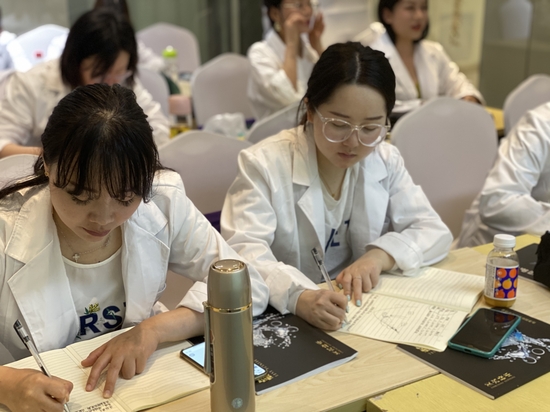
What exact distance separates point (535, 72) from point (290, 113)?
2.83 m

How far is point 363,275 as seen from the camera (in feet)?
4.61

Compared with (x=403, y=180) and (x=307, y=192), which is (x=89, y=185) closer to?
(x=307, y=192)

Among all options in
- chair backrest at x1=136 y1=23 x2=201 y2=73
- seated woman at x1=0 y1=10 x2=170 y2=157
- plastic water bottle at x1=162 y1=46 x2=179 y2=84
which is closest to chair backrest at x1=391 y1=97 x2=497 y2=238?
seated woman at x1=0 y1=10 x2=170 y2=157

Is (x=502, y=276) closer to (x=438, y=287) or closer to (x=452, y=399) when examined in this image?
(x=438, y=287)

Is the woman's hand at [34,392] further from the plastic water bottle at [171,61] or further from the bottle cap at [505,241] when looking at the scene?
the plastic water bottle at [171,61]

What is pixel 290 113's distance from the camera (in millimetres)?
2213

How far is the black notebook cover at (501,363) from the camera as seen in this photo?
1.05 metres

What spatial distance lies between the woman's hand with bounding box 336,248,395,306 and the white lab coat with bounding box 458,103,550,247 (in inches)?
22.8

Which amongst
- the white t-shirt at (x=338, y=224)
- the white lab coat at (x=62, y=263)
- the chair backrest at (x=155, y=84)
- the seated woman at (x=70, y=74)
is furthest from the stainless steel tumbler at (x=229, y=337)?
the chair backrest at (x=155, y=84)

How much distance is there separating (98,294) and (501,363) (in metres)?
0.74

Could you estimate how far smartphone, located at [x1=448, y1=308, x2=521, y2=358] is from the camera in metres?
1.14

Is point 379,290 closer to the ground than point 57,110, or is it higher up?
closer to the ground

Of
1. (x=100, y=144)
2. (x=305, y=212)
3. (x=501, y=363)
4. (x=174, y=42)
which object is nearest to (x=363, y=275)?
(x=305, y=212)

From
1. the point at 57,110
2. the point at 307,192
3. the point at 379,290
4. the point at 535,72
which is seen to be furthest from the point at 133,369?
the point at 535,72
